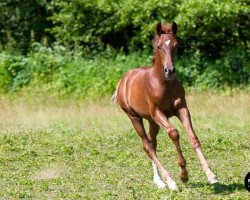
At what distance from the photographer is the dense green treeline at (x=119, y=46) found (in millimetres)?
21984

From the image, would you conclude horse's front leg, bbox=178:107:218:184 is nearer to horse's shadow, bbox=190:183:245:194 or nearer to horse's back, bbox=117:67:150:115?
horse's shadow, bbox=190:183:245:194

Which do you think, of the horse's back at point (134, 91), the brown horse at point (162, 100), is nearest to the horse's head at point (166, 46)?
the brown horse at point (162, 100)

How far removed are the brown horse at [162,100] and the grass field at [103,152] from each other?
12.6 inches

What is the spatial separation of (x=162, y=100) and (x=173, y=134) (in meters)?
0.48

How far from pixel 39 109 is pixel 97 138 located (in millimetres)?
5340

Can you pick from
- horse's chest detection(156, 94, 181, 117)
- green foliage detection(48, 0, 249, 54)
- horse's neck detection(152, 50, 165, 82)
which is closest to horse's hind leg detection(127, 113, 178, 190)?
horse's chest detection(156, 94, 181, 117)

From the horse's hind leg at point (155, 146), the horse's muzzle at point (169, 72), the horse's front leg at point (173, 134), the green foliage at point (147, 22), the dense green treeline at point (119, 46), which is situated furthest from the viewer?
the dense green treeline at point (119, 46)

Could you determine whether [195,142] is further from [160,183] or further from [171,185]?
[160,183]

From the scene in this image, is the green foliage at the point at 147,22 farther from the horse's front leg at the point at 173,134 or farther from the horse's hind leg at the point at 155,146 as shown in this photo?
the horse's front leg at the point at 173,134

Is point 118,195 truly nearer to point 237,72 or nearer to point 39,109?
point 39,109

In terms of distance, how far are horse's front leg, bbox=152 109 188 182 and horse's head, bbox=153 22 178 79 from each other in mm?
592

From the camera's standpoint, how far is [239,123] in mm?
16531

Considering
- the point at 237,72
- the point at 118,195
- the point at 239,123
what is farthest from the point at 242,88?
the point at 118,195

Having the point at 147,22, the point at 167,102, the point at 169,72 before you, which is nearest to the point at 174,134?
the point at 167,102
